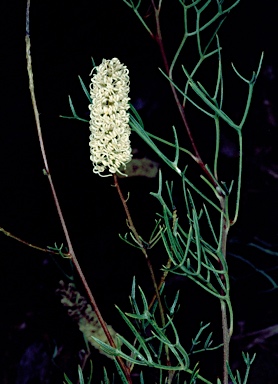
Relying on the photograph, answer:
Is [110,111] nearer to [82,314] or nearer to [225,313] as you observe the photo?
[225,313]

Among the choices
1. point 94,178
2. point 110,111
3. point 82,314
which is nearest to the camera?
point 110,111

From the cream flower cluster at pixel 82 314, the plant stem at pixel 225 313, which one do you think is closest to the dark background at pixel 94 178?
the cream flower cluster at pixel 82 314

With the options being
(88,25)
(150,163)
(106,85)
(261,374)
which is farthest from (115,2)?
(261,374)

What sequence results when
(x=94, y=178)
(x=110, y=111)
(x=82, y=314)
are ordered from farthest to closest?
(x=94, y=178), (x=82, y=314), (x=110, y=111)

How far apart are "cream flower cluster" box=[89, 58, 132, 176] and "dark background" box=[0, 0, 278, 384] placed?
13.5 inches

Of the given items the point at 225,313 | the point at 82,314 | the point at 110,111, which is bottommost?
the point at 82,314

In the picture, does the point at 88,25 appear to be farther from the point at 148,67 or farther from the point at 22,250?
the point at 22,250

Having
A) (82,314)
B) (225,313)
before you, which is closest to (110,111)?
(225,313)

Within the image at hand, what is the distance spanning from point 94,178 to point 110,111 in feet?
1.25

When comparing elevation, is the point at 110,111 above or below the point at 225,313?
above

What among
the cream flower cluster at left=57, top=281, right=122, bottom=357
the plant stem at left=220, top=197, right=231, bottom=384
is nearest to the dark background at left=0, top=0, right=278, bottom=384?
the cream flower cluster at left=57, top=281, right=122, bottom=357

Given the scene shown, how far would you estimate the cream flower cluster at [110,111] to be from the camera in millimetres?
512

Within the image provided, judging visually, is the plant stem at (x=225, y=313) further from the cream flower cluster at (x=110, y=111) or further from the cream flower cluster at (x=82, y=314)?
the cream flower cluster at (x=82, y=314)

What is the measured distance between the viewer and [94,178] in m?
0.89
